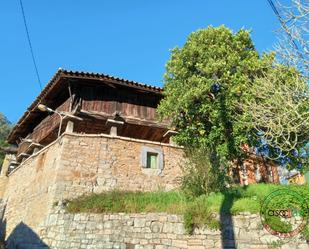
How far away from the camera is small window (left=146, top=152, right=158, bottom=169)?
1128 centimetres

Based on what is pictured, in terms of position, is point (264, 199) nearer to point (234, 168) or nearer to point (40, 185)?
point (234, 168)

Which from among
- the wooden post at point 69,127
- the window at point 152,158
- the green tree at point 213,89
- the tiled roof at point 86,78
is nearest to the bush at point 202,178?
the green tree at point 213,89

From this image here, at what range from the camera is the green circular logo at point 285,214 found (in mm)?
6637

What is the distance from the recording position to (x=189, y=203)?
308 inches

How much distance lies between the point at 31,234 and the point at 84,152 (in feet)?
10.5

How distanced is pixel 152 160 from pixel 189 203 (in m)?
3.81

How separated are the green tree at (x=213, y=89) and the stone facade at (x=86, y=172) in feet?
5.29

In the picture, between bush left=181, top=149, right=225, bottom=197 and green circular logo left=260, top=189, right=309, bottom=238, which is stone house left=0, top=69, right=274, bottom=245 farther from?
green circular logo left=260, top=189, right=309, bottom=238

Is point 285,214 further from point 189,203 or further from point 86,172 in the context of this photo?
point 86,172

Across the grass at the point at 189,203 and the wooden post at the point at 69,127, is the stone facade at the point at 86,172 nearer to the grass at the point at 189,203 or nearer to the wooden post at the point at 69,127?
the wooden post at the point at 69,127

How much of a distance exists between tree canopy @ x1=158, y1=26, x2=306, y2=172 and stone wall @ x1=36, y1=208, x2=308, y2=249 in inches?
117

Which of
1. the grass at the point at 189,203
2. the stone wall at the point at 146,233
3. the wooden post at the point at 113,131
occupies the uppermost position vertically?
the wooden post at the point at 113,131

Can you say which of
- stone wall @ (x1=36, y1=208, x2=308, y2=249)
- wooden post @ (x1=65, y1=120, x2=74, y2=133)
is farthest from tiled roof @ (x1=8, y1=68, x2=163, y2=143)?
stone wall @ (x1=36, y1=208, x2=308, y2=249)

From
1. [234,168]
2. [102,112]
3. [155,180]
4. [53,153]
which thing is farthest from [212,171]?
[53,153]
